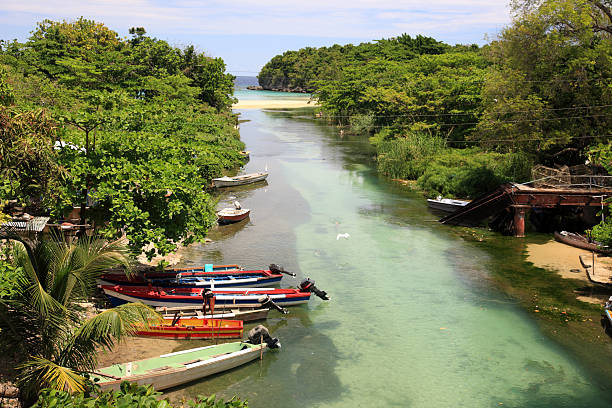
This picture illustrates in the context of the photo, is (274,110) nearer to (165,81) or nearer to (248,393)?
(165,81)

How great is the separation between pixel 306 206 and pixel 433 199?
32.1 feet

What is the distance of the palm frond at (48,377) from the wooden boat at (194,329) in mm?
8987

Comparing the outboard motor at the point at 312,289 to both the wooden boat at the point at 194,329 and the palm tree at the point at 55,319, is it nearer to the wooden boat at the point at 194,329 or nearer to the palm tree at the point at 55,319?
the wooden boat at the point at 194,329

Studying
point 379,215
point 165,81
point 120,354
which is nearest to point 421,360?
point 120,354

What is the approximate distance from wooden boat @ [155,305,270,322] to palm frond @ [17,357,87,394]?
10.3 m

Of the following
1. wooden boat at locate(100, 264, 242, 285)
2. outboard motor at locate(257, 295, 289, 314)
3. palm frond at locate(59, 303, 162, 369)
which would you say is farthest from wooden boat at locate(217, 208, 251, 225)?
palm frond at locate(59, 303, 162, 369)

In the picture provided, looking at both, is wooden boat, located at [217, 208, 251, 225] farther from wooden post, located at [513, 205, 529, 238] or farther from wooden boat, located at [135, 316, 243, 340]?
wooden post, located at [513, 205, 529, 238]

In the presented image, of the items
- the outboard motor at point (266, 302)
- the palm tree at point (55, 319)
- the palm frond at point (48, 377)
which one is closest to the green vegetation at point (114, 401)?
the palm frond at point (48, 377)

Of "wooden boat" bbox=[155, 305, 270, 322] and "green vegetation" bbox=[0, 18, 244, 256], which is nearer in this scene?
"green vegetation" bbox=[0, 18, 244, 256]

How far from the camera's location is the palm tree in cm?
1084

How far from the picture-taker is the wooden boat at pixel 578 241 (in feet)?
97.9

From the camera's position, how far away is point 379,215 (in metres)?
40.1

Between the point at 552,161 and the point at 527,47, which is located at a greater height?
the point at 527,47

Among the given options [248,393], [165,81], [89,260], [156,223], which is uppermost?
[165,81]
